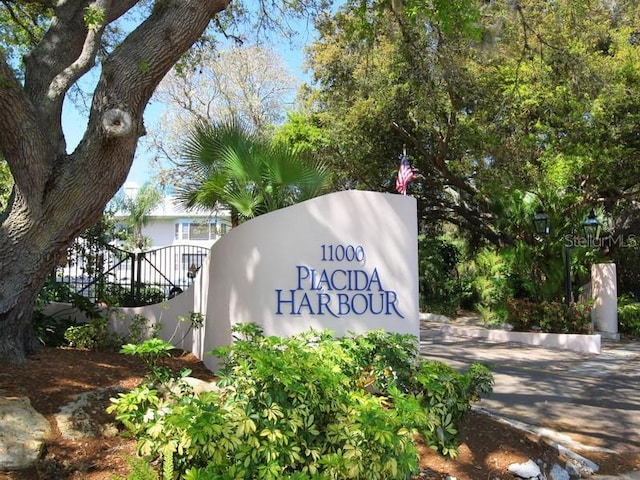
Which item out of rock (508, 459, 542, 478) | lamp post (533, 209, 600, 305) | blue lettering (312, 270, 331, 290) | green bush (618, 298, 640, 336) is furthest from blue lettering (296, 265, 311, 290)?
green bush (618, 298, 640, 336)

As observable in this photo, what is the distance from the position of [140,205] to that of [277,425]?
91.8 ft

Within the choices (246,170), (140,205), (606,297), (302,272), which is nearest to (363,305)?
(302,272)

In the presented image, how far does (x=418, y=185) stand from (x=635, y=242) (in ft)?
26.9

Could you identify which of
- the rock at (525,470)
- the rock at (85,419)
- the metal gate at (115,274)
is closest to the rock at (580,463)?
the rock at (525,470)

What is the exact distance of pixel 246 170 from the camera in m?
7.51

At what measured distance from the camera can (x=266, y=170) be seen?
760cm

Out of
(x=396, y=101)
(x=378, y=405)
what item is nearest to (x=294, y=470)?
(x=378, y=405)

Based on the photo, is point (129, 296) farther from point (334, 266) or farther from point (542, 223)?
point (542, 223)

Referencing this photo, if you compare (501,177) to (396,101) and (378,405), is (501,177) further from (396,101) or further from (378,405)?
(378,405)

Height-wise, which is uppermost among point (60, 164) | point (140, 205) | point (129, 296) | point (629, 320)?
point (140, 205)

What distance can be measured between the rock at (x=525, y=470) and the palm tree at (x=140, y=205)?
26.2m

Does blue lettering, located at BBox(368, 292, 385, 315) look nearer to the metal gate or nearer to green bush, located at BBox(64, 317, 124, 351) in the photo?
green bush, located at BBox(64, 317, 124, 351)

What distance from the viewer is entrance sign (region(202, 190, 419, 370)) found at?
6.18 m

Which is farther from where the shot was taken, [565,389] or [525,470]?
[565,389]
